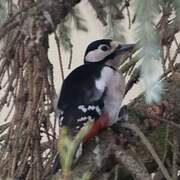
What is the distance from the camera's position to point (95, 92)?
1452 millimetres

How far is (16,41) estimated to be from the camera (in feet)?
3.80

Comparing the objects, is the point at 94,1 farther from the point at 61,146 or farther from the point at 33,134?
the point at 61,146

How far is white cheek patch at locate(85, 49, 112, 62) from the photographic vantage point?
160 centimetres

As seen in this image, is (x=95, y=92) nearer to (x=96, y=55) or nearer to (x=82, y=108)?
(x=82, y=108)

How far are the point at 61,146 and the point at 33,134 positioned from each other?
15.5 inches

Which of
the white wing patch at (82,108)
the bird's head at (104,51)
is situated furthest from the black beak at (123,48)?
the white wing patch at (82,108)

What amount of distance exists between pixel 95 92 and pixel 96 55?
0.62 ft

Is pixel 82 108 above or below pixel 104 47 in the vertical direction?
below

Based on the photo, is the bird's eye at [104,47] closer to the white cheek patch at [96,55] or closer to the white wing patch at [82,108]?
the white cheek patch at [96,55]

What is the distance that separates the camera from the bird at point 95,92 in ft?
4.55

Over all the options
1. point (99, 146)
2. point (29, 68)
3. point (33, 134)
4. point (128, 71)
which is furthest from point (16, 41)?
point (128, 71)

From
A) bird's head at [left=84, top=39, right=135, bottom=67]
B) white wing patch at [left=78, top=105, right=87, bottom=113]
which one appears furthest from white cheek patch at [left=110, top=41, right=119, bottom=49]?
white wing patch at [left=78, top=105, right=87, bottom=113]

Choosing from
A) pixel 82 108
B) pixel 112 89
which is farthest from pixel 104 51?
pixel 82 108

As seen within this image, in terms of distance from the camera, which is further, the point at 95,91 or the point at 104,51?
the point at 104,51
